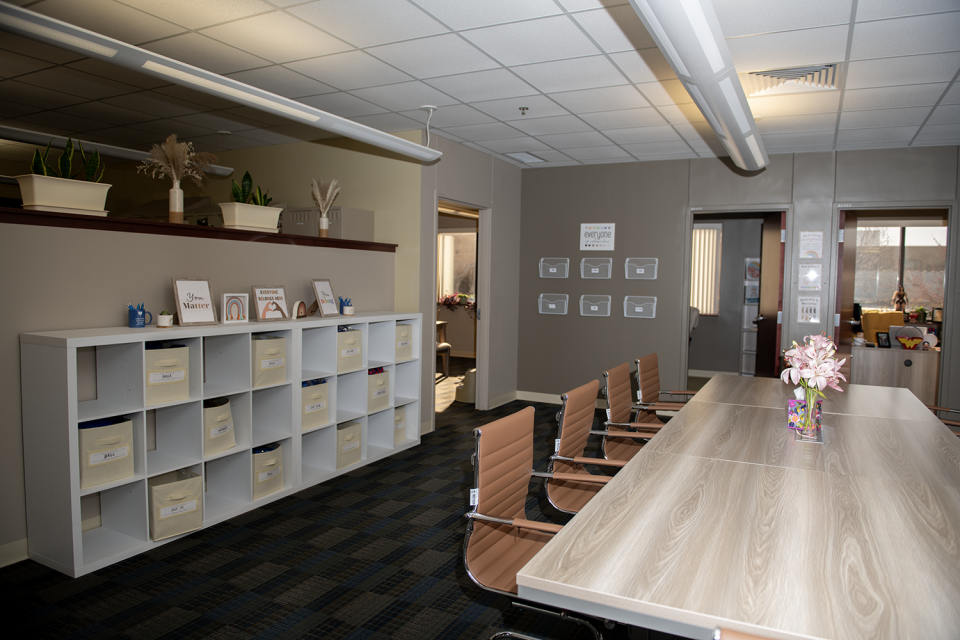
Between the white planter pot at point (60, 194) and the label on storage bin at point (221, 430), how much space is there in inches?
52.0

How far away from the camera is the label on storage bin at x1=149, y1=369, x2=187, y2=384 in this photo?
3121 mm

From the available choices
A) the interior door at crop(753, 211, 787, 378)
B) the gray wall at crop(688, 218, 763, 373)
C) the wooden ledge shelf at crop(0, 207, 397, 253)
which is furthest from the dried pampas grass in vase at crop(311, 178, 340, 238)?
the gray wall at crop(688, 218, 763, 373)

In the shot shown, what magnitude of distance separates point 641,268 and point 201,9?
4.88 meters

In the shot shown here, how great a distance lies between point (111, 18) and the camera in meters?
3.31

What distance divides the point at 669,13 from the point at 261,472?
3.33 metres

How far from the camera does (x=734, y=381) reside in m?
4.52

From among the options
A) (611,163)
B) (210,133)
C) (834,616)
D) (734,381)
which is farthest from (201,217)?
(834,616)

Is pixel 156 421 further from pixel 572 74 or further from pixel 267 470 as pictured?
pixel 572 74

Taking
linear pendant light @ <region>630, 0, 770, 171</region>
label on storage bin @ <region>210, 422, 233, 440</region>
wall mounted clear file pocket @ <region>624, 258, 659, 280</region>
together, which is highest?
linear pendant light @ <region>630, 0, 770, 171</region>

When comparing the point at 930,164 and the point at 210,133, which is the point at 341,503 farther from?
the point at 930,164

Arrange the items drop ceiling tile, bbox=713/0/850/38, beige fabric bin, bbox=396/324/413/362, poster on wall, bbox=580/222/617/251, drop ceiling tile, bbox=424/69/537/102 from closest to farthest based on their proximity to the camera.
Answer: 1. drop ceiling tile, bbox=713/0/850/38
2. drop ceiling tile, bbox=424/69/537/102
3. beige fabric bin, bbox=396/324/413/362
4. poster on wall, bbox=580/222/617/251

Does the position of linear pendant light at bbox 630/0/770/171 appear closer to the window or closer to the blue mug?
the blue mug

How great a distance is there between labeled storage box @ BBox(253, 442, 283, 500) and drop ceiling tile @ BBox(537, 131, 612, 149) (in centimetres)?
357

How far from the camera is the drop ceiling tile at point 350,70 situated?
12.2 ft
